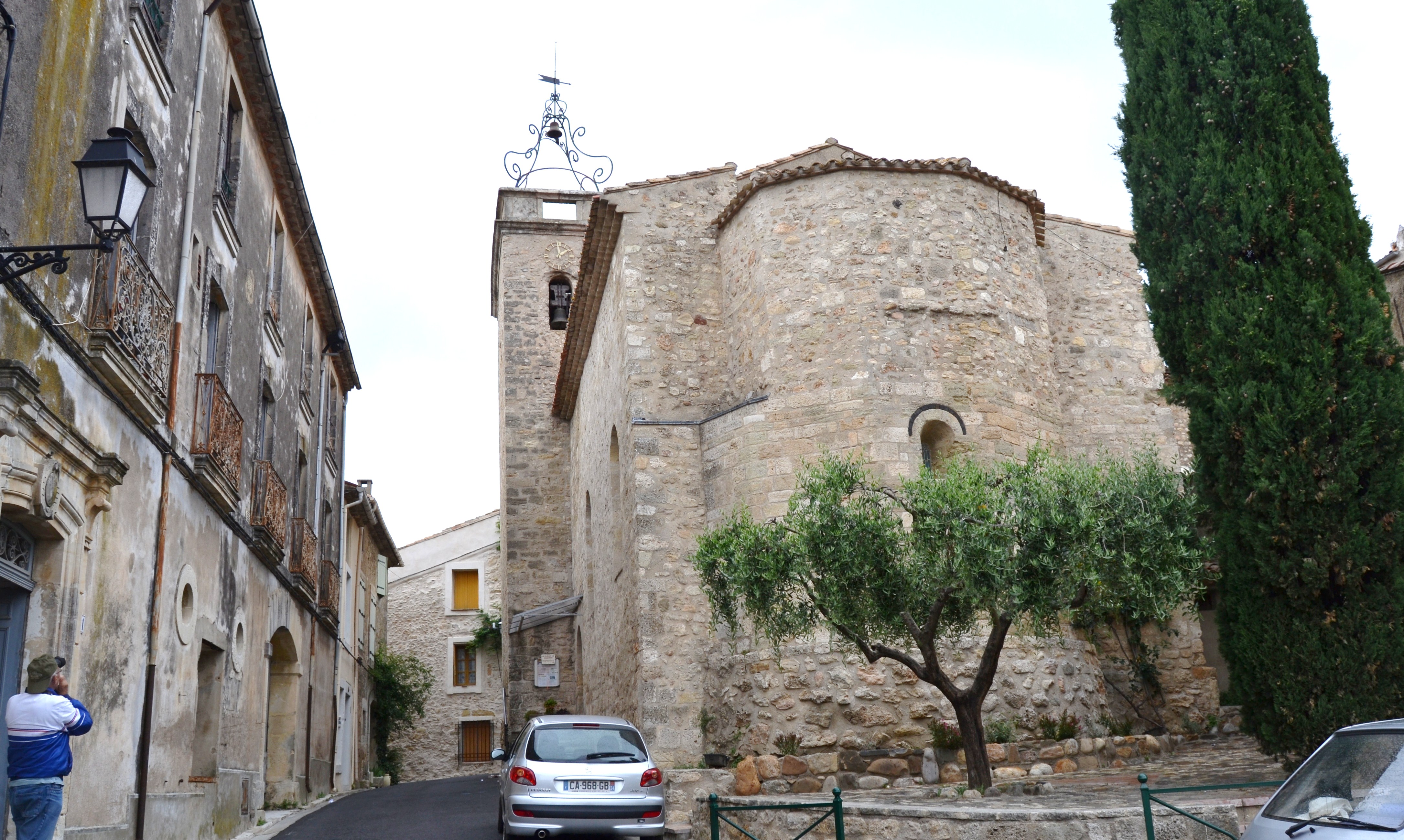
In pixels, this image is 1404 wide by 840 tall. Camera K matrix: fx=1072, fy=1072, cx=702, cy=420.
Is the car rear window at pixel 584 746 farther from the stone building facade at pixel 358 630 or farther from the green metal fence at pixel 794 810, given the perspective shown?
the stone building facade at pixel 358 630

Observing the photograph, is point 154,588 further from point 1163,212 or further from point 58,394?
point 1163,212

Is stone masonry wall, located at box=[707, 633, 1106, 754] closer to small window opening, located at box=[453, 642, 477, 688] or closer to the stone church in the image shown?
the stone church

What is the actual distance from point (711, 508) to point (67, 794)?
310 inches

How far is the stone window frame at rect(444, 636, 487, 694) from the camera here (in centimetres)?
2853

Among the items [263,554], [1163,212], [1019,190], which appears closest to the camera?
[1163,212]

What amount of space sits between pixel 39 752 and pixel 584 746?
4459 millimetres

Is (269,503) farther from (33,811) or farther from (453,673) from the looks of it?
(453,673)

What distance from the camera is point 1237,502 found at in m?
8.52

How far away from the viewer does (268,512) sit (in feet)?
42.4

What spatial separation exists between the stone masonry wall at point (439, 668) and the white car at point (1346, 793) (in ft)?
80.0

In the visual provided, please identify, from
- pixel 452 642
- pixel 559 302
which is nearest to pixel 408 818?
pixel 559 302

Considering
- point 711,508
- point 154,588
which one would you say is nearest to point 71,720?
point 154,588

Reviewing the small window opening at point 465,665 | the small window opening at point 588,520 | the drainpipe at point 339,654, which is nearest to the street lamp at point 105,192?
the small window opening at point 588,520

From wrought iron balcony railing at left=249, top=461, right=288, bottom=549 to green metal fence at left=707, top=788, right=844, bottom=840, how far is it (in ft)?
23.8
